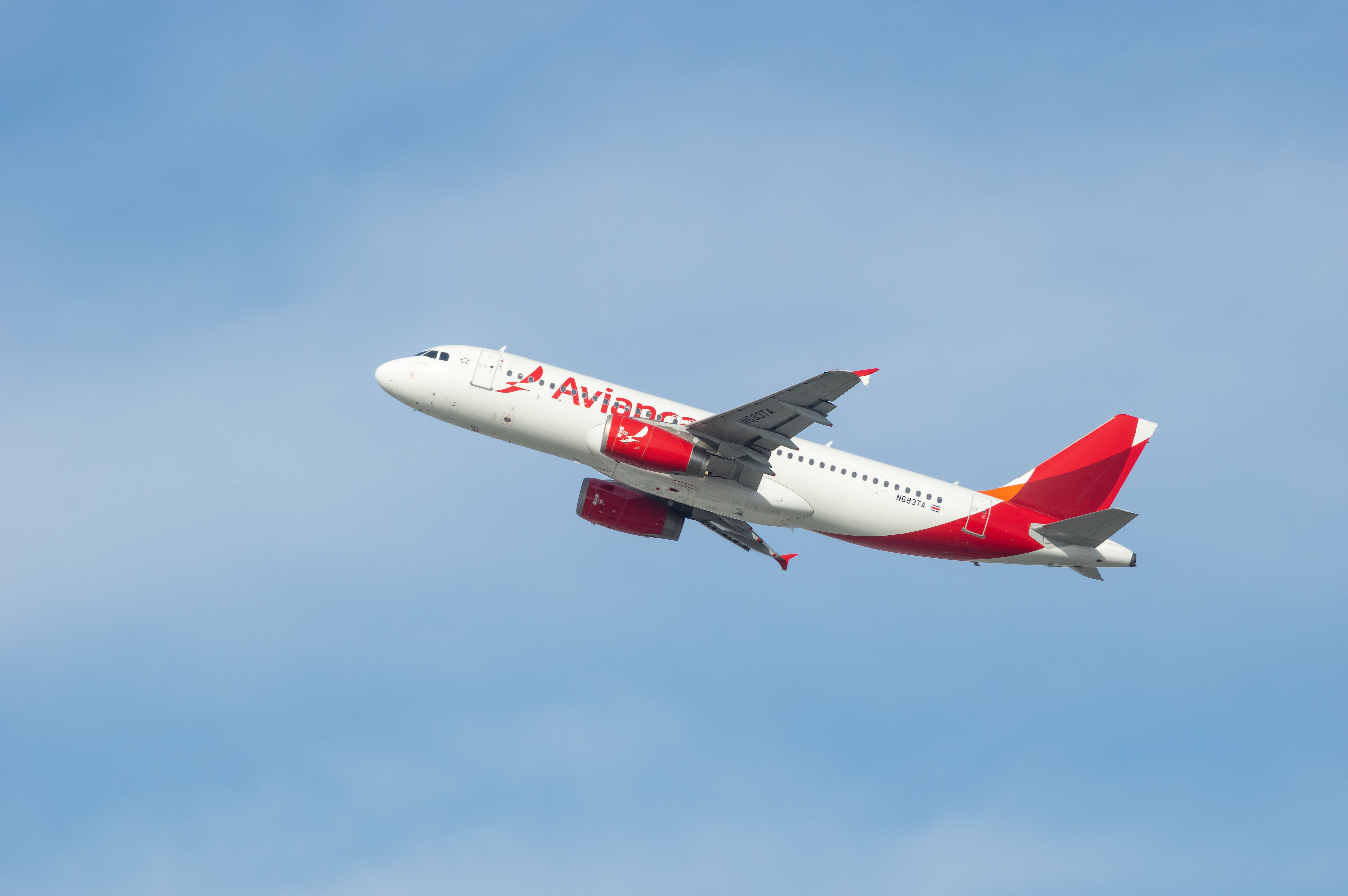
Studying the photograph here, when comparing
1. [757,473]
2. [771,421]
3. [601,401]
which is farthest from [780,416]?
[601,401]

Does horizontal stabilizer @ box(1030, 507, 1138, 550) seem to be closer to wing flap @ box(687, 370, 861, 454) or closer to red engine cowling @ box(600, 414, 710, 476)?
wing flap @ box(687, 370, 861, 454)

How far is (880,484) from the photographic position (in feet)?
162

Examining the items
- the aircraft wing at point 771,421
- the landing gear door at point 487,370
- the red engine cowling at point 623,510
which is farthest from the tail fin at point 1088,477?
the landing gear door at point 487,370

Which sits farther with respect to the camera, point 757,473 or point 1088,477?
point 1088,477

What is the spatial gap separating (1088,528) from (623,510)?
60.8 feet

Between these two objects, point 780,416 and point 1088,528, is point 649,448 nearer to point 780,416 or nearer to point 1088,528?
point 780,416

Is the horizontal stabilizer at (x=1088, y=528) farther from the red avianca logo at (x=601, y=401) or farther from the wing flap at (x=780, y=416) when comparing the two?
the red avianca logo at (x=601, y=401)

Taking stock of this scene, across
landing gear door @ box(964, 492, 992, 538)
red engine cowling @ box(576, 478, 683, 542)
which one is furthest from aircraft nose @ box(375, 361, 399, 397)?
landing gear door @ box(964, 492, 992, 538)

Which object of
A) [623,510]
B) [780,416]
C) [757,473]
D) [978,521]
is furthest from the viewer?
[623,510]

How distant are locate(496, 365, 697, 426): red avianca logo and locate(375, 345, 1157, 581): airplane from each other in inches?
2.3

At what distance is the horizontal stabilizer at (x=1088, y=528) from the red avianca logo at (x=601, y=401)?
14920 mm

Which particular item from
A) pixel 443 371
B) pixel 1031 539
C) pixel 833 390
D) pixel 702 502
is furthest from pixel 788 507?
pixel 443 371

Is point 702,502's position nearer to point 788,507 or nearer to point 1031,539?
point 788,507

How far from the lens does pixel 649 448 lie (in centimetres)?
4547
